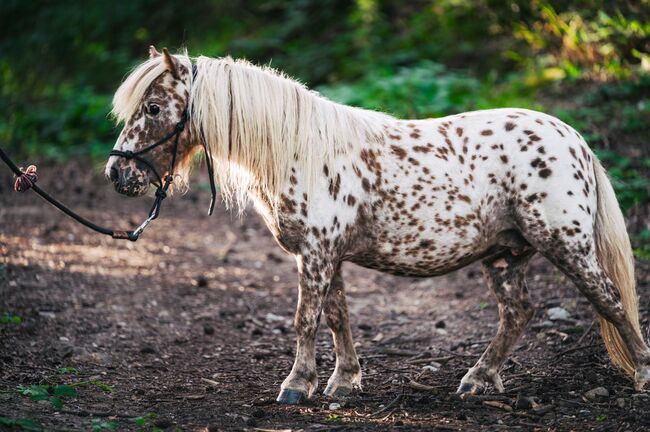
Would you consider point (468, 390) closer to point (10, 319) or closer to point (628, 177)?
point (10, 319)

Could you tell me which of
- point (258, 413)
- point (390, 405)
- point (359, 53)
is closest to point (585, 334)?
point (390, 405)

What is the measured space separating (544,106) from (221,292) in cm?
520

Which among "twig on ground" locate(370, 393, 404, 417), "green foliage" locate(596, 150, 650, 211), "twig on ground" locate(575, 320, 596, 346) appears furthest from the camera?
"green foliage" locate(596, 150, 650, 211)

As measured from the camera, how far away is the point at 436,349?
5973mm

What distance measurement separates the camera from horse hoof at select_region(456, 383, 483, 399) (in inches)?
190

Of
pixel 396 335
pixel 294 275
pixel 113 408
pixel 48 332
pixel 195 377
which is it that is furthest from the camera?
pixel 294 275

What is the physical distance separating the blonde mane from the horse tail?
167cm

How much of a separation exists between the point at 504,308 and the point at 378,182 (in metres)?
1.26

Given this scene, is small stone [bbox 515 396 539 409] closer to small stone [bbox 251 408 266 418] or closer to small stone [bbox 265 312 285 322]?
small stone [bbox 251 408 266 418]

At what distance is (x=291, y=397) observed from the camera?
15.3 feet

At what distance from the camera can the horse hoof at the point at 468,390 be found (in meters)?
4.83

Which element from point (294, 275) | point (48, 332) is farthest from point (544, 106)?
point (48, 332)

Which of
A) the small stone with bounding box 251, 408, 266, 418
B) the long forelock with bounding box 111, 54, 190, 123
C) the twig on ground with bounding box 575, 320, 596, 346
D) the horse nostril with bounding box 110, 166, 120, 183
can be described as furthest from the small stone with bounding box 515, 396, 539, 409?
the long forelock with bounding box 111, 54, 190, 123

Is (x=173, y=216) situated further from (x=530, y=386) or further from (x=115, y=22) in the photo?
(x=530, y=386)
